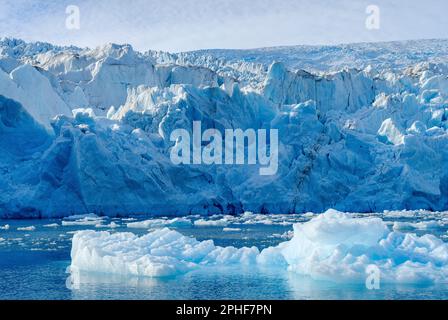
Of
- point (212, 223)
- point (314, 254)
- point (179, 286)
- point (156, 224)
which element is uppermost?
point (314, 254)

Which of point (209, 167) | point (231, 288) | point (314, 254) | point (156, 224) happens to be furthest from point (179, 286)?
point (209, 167)

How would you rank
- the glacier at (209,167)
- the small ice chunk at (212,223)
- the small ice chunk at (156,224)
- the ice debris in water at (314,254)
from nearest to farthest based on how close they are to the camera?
the ice debris in water at (314,254) → the small ice chunk at (156,224) → the small ice chunk at (212,223) → the glacier at (209,167)

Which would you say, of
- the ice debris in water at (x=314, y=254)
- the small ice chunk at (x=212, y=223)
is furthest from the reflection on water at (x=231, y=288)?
the small ice chunk at (x=212, y=223)

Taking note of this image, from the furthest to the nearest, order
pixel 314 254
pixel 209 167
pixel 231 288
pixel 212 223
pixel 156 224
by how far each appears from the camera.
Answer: pixel 209 167 → pixel 212 223 → pixel 156 224 → pixel 314 254 → pixel 231 288

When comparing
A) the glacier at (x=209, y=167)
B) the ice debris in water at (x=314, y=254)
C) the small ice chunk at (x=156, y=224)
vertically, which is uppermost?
the glacier at (x=209, y=167)

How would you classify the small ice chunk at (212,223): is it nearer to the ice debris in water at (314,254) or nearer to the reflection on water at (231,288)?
the ice debris in water at (314,254)

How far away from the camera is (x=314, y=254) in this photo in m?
11.0

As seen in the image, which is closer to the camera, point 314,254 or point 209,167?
point 314,254

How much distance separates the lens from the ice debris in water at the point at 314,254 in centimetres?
1046

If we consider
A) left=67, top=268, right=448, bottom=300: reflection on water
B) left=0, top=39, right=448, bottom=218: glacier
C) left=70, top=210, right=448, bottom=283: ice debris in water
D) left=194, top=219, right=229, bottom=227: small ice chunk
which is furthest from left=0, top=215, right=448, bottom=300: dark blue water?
left=0, top=39, right=448, bottom=218: glacier

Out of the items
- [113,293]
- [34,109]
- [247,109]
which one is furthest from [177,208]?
[113,293]

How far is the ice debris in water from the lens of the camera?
10465 mm

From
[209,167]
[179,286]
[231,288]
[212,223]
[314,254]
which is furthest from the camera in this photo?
[209,167]

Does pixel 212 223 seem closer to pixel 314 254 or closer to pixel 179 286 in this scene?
pixel 314 254
